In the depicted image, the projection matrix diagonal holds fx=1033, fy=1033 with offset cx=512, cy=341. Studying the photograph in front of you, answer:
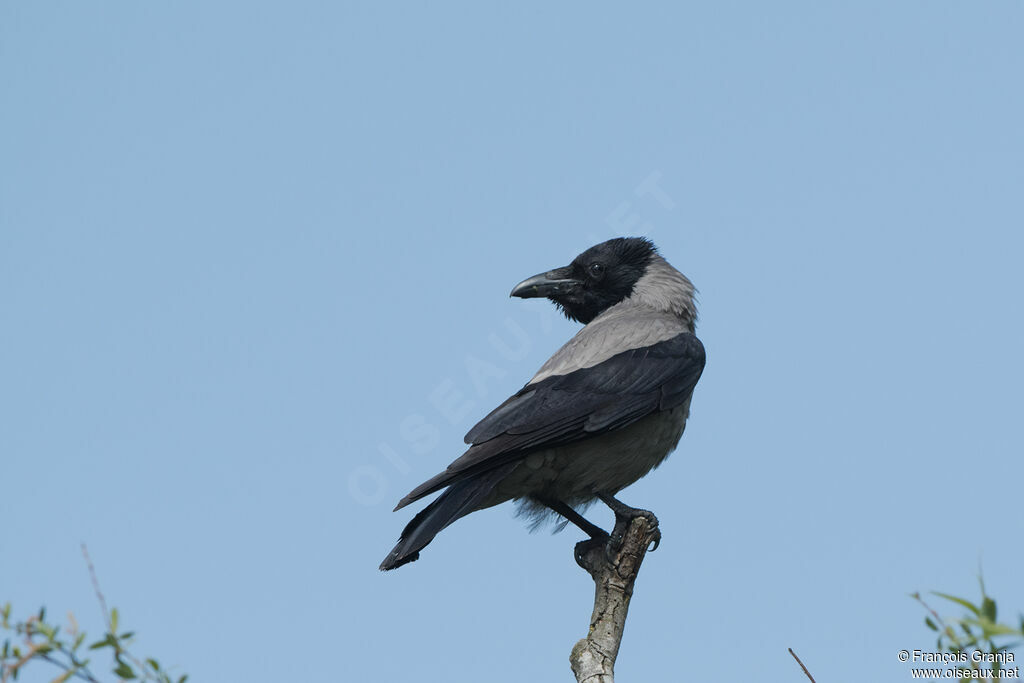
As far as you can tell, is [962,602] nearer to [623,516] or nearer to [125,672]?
[125,672]

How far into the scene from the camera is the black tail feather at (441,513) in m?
5.28

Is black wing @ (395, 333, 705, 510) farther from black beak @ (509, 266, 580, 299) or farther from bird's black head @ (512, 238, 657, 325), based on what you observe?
black beak @ (509, 266, 580, 299)

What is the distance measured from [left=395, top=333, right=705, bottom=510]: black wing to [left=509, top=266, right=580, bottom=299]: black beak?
1.25 m

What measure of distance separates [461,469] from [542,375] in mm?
1171

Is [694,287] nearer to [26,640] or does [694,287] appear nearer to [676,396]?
[676,396]

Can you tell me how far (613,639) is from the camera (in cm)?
486

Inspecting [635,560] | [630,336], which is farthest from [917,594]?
[630,336]

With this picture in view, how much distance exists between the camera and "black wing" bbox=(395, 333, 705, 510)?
5660mm

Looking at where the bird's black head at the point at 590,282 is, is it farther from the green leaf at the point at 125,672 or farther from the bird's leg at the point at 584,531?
the green leaf at the point at 125,672

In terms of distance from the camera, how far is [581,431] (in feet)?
19.4

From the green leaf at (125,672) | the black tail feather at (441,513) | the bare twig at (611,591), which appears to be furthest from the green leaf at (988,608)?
the black tail feather at (441,513)

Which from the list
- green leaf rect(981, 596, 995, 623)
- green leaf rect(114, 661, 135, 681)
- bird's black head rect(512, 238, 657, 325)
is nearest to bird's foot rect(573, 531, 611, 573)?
bird's black head rect(512, 238, 657, 325)

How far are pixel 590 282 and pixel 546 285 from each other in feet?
1.10

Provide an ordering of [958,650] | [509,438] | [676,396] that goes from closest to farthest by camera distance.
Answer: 1. [958,650]
2. [509,438]
3. [676,396]
